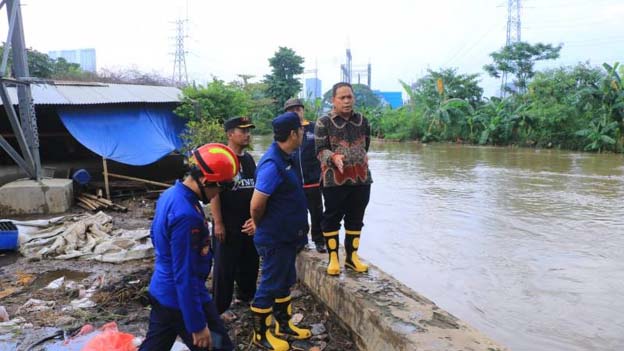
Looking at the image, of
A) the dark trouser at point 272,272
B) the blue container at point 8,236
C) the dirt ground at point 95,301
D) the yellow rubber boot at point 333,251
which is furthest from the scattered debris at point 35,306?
the yellow rubber boot at point 333,251

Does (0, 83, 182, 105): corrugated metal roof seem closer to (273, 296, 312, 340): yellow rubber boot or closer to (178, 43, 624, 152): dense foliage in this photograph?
(178, 43, 624, 152): dense foliage

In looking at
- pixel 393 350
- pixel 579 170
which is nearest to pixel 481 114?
pixel 579 170

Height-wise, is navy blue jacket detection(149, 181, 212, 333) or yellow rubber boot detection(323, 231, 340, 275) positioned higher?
navy blue jacket detection(149, 181, 212, 333)

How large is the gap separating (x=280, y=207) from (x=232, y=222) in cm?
69

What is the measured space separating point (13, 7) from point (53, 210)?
12.3 ft

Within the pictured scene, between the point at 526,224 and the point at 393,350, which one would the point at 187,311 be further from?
the point at 526,224

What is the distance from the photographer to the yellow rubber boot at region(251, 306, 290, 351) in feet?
10.8

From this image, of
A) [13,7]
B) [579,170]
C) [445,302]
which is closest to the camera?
[445,302]

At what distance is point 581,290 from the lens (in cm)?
587

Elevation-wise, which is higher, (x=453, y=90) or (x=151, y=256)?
(x=453, y=90)

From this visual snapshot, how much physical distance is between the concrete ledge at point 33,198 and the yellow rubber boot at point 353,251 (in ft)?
22.4

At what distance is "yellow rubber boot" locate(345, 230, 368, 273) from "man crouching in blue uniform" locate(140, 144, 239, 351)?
1.78 m

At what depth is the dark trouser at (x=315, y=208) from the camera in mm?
4867

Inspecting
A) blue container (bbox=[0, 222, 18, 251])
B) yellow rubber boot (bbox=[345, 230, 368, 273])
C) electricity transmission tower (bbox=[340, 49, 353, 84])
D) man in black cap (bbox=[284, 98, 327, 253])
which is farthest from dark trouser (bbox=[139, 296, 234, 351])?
electricity transmission tower (bbox=[340, 49, 353, 84])
